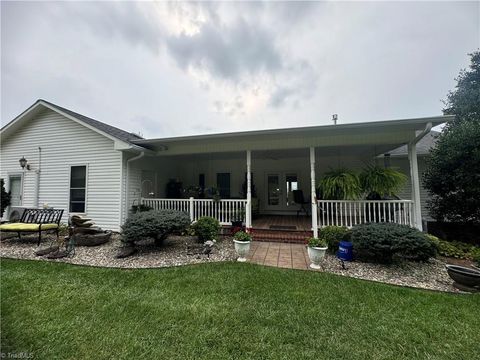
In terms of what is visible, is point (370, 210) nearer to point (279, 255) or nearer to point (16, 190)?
→ point (279, 255)

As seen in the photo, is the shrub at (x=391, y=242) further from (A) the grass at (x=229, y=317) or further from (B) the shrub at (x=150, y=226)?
(B) the shrub at (x=150, y=226)

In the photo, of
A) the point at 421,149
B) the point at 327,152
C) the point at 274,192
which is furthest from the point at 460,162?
the point at 274,192

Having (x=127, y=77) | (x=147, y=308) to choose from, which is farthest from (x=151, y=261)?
(x=127, y=77)

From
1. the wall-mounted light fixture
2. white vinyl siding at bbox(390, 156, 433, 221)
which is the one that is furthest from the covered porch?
the wall-mounted light fixture

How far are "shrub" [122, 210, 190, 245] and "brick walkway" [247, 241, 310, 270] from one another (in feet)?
6.90

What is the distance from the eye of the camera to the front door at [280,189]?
33.8 feet

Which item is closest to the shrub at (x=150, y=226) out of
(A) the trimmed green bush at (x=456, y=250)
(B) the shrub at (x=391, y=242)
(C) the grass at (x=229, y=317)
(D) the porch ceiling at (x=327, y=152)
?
(C) the grass at (x=229, y=317)

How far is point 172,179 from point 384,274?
892cm

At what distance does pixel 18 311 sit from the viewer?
2.91 meters

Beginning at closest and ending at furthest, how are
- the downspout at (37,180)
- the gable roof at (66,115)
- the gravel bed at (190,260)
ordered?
the gravel bed at (190,260)
the gable roof at (66,115)
the downspout at (37,180)

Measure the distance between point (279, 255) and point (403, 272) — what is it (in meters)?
2.53

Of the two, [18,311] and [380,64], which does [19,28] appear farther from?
[380,64]

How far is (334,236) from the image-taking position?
5.35 metres

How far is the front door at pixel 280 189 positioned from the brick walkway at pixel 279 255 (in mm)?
4407
